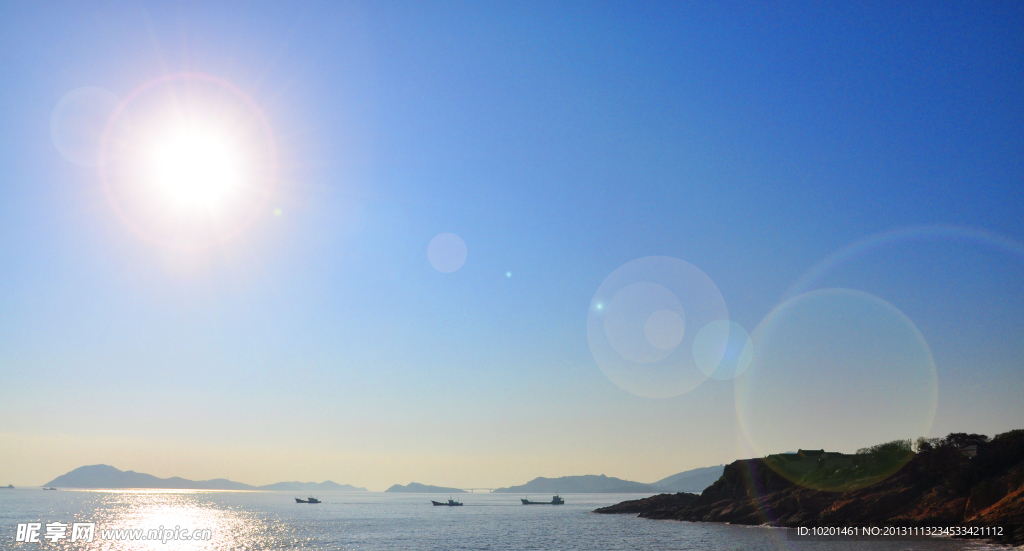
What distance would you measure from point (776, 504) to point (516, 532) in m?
43.5

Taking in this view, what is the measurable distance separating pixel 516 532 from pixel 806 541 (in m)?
48.2

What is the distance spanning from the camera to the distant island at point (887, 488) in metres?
66.1

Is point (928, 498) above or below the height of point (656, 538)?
above

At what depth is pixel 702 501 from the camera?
119 m

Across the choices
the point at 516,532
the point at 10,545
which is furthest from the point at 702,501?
the point at 10,545

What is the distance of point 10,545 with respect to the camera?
75.9 m

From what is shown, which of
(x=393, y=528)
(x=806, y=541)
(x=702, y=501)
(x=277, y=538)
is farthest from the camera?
(x=702, y=501)

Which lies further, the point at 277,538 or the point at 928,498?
the point at 277,538

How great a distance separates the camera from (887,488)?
81188 mm

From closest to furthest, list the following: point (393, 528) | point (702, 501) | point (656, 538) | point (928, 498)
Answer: point (928, 498), point (656, 538), point (393, 528), point (702, 501)

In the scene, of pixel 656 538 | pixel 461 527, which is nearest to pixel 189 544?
pixel 461 527

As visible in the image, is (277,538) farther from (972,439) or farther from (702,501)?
(972,439)

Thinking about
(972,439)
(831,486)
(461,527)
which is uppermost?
(972,439)

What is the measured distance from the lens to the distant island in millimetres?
66062
